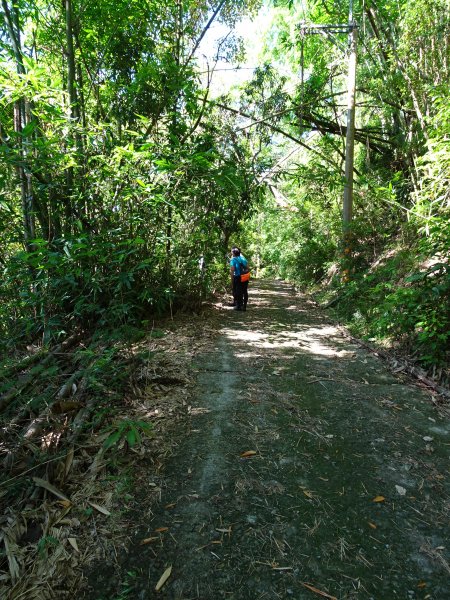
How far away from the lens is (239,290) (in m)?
8.73

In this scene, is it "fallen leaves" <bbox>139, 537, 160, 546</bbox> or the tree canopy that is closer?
"fallen leaves" <bbox>139, 537, 160, 546</bbox>

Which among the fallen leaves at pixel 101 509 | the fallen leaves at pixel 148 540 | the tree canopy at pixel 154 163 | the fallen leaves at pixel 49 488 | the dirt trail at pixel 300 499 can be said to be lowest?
the dirt trail at pixel 300 499

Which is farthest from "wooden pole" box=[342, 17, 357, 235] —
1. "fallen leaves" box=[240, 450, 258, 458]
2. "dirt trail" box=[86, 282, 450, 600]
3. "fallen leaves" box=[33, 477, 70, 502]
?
"fallen leaves" box=[33, 477, 70, 502]

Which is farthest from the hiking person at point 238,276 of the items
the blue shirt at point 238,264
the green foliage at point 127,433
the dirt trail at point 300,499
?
the green foliage at point 127,433

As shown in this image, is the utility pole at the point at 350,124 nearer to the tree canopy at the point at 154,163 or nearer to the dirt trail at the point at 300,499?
the tree canopy at the point at 154,163

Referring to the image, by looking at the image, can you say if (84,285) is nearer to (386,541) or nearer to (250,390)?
(250,390)

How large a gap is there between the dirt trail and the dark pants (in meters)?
4.53

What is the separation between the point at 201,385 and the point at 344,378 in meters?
1.86

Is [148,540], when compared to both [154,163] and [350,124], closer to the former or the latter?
[154,163]

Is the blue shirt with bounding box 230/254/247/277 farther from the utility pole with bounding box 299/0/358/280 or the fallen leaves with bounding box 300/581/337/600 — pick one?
the fallen leaves with bounding box 300/581/337/600

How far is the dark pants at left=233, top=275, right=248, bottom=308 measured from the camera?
28.2 feet

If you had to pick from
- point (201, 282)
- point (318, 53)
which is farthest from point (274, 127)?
point (201, 282)

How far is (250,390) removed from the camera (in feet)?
13.1

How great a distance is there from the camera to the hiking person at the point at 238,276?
27.9 ft
